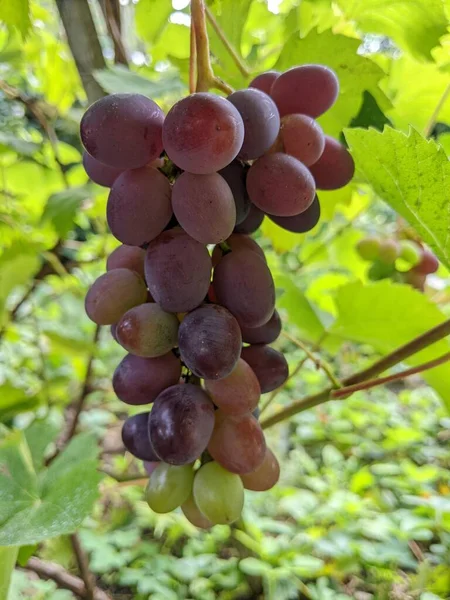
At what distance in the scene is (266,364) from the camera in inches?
13.8

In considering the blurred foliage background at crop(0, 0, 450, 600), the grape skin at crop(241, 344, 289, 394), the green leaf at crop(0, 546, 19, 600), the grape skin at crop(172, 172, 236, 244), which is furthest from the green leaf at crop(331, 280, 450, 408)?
the green leaf at crop(0, 546, 19, 600)

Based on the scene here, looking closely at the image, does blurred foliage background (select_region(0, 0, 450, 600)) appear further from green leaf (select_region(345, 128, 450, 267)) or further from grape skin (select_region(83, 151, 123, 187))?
grape skin (select_region(83, 151, 123, 187))

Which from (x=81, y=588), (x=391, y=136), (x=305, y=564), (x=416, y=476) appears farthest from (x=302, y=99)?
(x=416, y=476)

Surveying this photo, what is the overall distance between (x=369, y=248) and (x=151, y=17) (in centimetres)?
40

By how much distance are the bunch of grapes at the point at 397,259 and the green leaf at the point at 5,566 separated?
21.4 inches

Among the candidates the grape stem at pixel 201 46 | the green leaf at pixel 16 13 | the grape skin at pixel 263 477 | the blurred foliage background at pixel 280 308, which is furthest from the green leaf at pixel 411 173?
the green leaf at pixel 16 13

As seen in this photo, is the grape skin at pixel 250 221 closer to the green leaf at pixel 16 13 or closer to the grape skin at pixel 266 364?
the grape skin at pixel 266 364

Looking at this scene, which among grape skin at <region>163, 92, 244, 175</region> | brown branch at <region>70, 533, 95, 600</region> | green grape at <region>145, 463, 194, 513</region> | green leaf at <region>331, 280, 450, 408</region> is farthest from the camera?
brown branch at <region>70, 533, 95, 600</region>

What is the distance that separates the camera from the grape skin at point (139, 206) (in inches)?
10.9

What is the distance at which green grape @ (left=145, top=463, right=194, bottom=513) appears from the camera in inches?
13.5

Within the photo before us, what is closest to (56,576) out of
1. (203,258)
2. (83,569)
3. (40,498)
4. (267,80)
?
(83,569)

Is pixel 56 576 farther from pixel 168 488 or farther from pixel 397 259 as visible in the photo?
pixel 397 259

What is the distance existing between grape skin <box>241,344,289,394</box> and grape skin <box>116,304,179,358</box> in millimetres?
71

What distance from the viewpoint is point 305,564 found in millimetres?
820
